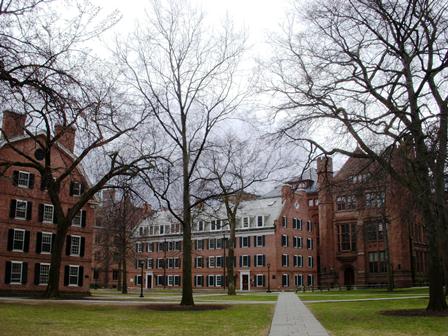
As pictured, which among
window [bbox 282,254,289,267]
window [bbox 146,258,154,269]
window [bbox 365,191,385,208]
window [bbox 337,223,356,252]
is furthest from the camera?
window [bbox 146,258,154,269]

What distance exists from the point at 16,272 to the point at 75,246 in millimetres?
5738

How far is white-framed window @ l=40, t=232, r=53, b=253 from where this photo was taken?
143 feet

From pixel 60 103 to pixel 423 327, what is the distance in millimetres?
11842

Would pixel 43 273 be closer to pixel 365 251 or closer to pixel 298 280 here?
pixel 298 280

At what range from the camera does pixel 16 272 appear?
41.3 metres

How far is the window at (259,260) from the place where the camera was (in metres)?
69.1

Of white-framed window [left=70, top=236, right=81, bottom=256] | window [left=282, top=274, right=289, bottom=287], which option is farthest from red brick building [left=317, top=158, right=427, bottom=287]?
white-framed window [left=70, top=236, right=81, bottom=256]

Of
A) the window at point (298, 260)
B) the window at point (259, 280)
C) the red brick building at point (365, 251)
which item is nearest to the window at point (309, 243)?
the window at point (298, 260)

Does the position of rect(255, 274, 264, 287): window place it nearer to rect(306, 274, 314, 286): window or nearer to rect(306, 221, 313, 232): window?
rect(306, 274, 314, 286): window

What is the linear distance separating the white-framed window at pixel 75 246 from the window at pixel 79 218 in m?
1.19

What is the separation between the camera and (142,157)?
2894 cm

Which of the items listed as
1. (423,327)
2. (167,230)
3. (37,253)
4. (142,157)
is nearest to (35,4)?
(423,327)

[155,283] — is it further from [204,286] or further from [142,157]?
[142,157]

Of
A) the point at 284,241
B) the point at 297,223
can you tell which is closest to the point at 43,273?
the point at 284,241
